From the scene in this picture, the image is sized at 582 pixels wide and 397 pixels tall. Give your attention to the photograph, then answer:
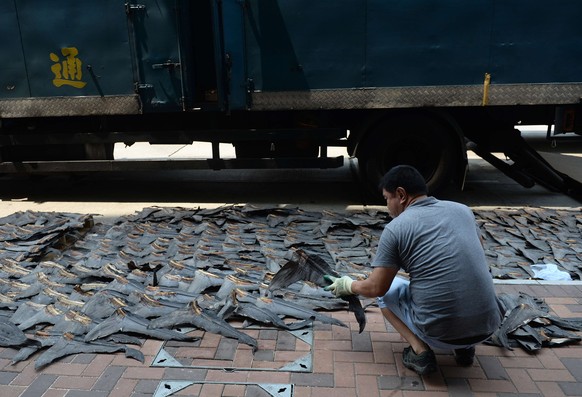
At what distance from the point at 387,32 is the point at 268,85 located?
62.7 inches

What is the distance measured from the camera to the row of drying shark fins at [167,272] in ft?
11.9

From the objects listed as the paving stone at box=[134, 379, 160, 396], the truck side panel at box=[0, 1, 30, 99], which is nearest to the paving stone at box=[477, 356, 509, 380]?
the paving stone at box=[134, 379, 160, 396]

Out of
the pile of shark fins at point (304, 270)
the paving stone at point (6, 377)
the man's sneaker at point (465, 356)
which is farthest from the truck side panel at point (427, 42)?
the paving stone at point (6, 377)

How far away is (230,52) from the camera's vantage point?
6.52 meters

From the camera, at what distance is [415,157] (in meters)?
7.21

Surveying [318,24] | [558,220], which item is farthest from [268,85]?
[558,220]

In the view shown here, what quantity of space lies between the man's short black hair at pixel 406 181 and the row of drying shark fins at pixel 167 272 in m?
0.84

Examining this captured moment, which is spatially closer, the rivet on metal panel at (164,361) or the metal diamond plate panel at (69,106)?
the rivet on metal panel at (164,361)

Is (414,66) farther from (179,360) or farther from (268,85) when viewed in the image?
(179,360)

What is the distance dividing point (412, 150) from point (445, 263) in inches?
178

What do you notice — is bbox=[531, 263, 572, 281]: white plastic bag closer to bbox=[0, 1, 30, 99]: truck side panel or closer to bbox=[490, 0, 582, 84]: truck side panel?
bbox=[490, 0, 582, 84]: truck side panel

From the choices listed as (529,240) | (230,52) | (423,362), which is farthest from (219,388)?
(230,52)

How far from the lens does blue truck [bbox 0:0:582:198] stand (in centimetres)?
647

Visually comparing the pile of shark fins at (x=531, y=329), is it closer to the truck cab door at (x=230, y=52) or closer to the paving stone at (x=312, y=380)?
the paving stone at (x=312, y=380)
